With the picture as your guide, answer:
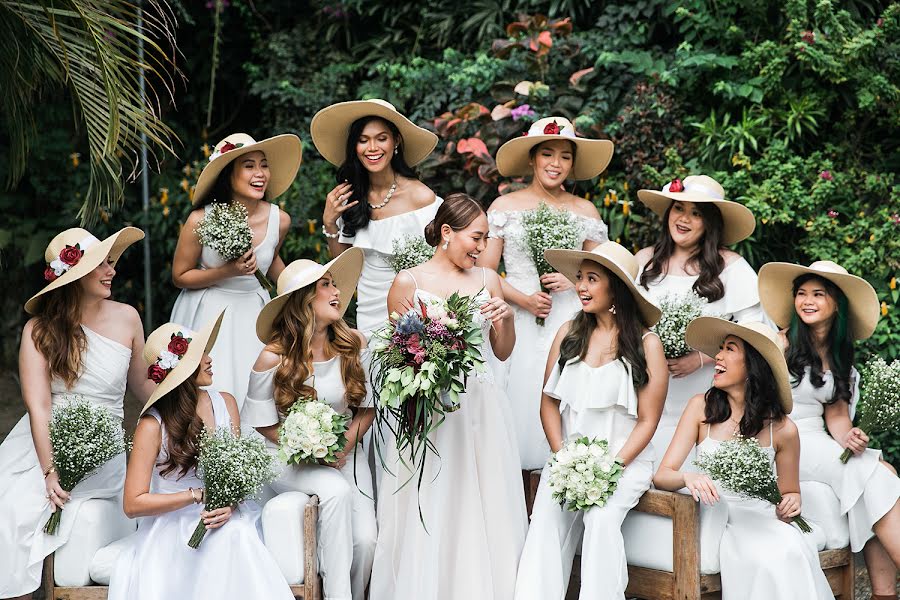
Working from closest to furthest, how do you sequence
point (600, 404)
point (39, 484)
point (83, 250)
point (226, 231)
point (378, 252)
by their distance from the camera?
point (39, 484) → point (600, 404) → point (83, 250) → point (226, 231) → point (378, 252)

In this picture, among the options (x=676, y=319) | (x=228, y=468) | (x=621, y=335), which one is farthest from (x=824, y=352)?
(x=228, y=468)

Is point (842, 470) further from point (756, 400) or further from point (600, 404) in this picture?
point (600, 404)

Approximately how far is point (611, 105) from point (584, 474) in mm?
4911

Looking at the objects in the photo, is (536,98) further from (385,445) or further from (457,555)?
(457,555)

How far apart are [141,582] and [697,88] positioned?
6474 millimetres

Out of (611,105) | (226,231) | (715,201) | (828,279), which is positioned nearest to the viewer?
(828,279)

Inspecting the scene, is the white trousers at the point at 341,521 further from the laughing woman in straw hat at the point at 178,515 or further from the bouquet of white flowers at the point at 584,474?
the bouquet of white flowers at the point at 584,474

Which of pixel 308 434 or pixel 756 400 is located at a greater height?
pixel 756 400

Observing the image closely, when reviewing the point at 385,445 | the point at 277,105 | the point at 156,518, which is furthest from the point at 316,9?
the point at 156,518

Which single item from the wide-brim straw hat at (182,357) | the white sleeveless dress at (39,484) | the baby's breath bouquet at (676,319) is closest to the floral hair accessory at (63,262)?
the white sleeveless dress at (39,484)

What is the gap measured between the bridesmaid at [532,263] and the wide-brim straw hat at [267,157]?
1446mm

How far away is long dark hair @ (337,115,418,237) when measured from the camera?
723cm

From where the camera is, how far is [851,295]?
6508 mm

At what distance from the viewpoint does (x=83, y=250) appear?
6.32m
